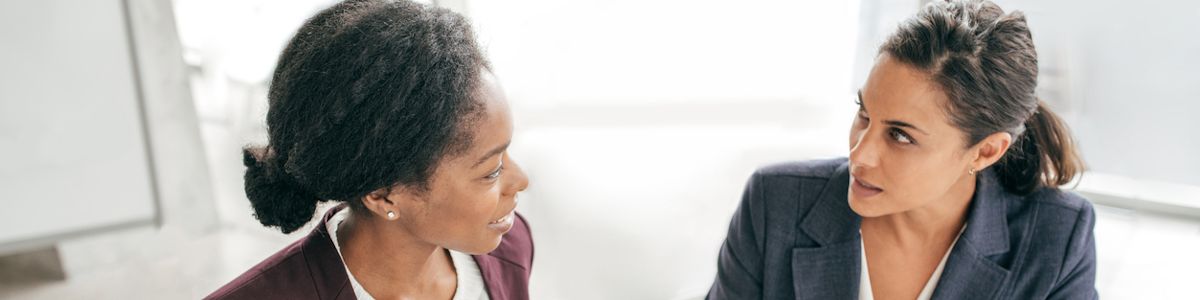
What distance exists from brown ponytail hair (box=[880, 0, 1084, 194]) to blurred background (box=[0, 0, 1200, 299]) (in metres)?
0.23

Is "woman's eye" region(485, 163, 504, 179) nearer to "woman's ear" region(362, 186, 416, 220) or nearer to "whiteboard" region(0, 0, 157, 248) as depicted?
"woman's ear" region(362, 186, 416, 220)

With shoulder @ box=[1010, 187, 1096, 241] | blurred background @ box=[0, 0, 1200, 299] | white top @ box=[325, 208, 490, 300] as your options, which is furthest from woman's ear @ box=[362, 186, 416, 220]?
shoulder @ box=[1010, 187, 1096, 241]

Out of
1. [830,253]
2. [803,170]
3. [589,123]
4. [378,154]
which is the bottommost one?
[589,123]

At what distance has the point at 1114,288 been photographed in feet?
7.11

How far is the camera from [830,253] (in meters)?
1.61

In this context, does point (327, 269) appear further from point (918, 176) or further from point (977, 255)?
point (977, 255)

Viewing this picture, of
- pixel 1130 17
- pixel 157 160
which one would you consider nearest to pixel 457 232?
pixel 157 160

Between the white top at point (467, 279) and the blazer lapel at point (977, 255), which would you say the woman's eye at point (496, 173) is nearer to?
the white top at point (467, 279)

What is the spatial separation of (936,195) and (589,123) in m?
1.22

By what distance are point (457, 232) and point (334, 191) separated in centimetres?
16

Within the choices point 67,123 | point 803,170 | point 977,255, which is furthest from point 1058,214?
point 67,123

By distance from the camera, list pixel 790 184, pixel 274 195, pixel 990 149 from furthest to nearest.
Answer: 1. pixel 790 184
2. pixel 990 149
3. pixel 274 195

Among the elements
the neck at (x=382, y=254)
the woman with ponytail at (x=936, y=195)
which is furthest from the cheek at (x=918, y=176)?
the neck at (x=382, y=254)

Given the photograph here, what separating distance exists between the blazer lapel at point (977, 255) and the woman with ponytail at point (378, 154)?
2.56 ft
